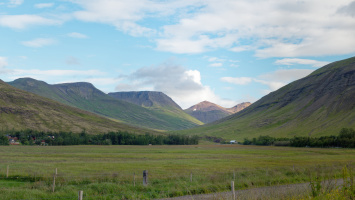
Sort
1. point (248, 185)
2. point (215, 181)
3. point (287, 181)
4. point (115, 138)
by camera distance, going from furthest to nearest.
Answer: point (115, 138) < point (287, 181) < point (215, 181) < point (248, 185)

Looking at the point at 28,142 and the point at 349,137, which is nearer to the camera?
the point at 349,137

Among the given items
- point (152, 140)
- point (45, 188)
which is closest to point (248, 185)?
point (45, 188)

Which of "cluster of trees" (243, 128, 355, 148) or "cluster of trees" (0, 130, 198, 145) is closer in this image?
"cluster of trees" (243, 128, 355, 148)

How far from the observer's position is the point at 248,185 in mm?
29531

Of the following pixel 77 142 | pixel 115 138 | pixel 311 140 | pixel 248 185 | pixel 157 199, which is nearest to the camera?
pixel 157 199

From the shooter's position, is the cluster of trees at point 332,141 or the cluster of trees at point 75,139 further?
the cluster of trees at point 75,139

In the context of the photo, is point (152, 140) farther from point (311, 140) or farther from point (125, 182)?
point (125, 182)

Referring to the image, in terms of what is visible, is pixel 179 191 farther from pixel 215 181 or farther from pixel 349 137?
pixel 349 137

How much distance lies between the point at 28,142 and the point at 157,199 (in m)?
150

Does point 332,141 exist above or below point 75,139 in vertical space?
above

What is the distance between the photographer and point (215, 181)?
105 ft

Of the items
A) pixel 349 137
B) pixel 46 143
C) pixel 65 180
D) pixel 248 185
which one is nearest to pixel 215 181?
pixel 248 185

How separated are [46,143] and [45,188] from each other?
143 m

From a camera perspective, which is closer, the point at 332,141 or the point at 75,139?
the point at 332,141
